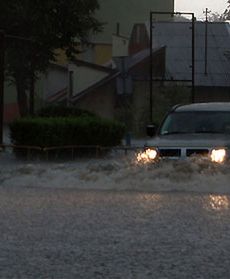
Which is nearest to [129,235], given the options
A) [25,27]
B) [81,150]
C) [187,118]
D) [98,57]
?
[187,118]

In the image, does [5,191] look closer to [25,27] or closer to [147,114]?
[25,27]

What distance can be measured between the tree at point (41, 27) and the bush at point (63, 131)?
25.8 ft

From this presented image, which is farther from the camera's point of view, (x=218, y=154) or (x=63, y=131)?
(x=63, y=131)

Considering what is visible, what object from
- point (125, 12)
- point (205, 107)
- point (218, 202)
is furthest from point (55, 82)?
point (218, 202)

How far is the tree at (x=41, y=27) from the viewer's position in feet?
119

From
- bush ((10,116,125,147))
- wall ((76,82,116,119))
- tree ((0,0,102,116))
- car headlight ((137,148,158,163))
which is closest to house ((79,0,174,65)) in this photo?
wall ((76,82,116,119))

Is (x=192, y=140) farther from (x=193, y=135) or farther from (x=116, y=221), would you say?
(x=116, y=221)

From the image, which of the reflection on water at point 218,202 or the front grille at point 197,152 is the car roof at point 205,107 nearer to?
the front grille at point 197,152

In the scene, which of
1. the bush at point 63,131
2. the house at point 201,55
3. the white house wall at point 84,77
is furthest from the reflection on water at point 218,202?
the white house wall at point 84,77

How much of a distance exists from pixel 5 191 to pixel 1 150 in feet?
35.5

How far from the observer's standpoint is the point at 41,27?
36.4 m

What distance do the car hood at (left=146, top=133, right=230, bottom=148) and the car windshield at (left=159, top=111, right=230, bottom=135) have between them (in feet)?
1.16

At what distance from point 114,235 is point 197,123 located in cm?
825

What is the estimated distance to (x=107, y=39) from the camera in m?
82.2
